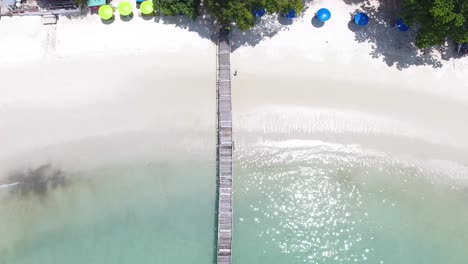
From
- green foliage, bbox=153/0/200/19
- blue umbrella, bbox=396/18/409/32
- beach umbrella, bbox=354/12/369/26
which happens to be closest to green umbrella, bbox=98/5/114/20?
green foliage, bbox=153/0/200/19

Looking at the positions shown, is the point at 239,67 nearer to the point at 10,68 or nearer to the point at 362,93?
the point at 362,93

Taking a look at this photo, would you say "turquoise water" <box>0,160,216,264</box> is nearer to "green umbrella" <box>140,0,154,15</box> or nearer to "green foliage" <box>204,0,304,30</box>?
"green foliage" <box>204,0,304,30</box>

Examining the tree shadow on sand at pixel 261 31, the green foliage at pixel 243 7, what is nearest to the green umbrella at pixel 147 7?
the green foliage at pixel 243 7

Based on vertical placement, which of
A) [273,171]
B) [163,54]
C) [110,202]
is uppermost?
[163,54]

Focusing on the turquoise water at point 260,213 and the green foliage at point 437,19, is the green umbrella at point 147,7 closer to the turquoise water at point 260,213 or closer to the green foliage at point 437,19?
the turquoise water at point 260,213

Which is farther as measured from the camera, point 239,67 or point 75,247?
point 239,67

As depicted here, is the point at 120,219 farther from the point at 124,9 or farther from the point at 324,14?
the point at 324,14

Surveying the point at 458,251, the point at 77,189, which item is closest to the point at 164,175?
the point at 77,189

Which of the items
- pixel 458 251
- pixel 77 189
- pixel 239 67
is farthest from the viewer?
pixel 239 67
